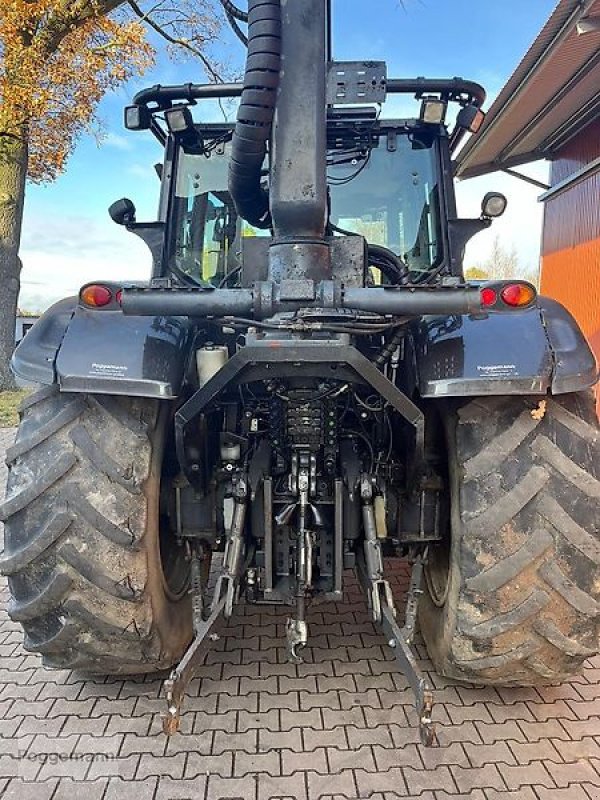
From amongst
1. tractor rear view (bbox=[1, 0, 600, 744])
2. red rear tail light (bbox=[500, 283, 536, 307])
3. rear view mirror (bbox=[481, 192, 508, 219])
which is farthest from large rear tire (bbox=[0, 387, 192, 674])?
rear view mirror (bbox=[481, 192, 508, 219])

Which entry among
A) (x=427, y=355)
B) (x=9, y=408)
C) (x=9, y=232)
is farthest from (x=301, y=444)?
(x=9, y=232)

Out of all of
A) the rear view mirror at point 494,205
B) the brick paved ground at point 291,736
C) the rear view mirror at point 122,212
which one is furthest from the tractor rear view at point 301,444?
the rear view mirror at point 494,205

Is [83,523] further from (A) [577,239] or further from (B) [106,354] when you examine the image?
(A) [577,239]

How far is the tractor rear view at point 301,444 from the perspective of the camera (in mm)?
2332

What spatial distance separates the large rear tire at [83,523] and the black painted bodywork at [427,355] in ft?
0.60

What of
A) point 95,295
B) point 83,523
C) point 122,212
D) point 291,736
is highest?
point 122,212

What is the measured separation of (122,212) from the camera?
3.69 m

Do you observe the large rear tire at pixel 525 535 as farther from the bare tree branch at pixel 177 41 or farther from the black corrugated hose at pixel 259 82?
the bare tree branch at pixel 177 41

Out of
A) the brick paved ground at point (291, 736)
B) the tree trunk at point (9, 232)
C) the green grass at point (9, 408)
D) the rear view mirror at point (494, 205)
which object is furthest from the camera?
the tree trunk at point (9, 232)

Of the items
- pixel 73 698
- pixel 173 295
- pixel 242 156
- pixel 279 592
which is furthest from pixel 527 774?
pixel 242 156

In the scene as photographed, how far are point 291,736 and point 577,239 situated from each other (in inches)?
380

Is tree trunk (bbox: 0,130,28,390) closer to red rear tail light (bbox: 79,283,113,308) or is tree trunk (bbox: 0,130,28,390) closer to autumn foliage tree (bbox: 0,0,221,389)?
autumn foliage tree (bbox: 0,0,221,389)

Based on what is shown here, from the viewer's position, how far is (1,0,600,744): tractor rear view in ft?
7.65

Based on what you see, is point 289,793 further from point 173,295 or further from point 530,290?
point 530,290
